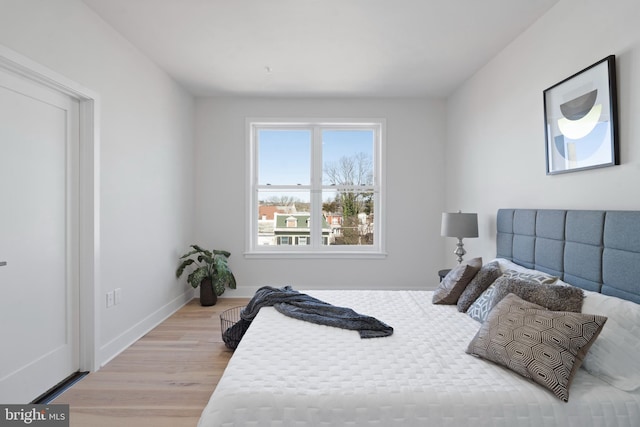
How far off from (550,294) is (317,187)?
10.4 ft

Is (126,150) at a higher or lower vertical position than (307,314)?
higher

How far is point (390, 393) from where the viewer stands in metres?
1.31

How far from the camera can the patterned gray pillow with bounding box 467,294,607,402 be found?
4.42ft

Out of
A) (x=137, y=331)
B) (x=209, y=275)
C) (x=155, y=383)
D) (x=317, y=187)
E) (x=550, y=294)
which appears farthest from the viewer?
(x=317, y=187)

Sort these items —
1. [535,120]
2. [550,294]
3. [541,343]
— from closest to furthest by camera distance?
1. [541,343]
2. [550,294]
3. [535,120]

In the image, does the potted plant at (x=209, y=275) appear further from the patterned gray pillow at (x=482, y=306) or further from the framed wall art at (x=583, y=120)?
the framed wall art at (x=583, y=120)

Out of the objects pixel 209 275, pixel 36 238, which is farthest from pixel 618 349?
pixel 209 275

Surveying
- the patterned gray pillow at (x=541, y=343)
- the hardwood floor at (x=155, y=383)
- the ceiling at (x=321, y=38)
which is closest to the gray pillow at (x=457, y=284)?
the patterned gray pillow at (x=541, y=343)

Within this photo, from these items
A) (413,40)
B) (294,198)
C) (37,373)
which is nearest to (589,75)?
(413,40)

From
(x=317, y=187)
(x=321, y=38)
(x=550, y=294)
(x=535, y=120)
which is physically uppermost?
(x=321, y=38)

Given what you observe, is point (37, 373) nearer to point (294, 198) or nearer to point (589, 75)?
point (294, 198)

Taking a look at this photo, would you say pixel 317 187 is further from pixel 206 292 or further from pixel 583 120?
pixel 583 120

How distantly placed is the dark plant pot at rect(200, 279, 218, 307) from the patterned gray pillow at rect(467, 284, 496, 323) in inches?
117

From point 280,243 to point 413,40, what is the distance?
291cm
